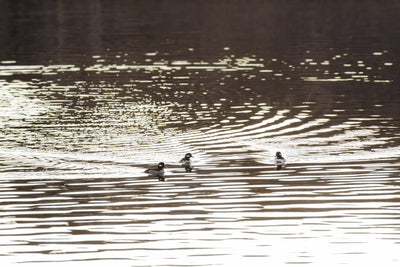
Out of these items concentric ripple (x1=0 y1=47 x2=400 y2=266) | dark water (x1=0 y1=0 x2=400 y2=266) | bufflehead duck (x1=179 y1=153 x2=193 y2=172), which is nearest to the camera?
concentric ripple (x1=0 y1=47 x2=400 y2=266)

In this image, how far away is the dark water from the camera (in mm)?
30562

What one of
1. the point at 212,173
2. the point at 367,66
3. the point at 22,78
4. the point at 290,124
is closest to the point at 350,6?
the point at 367,66

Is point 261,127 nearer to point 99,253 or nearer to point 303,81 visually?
point 303,81

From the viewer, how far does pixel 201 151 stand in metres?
44.3

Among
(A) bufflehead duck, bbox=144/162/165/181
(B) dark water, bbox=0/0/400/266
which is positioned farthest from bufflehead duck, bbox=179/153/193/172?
(A) bufflehead duck, bbox=144/162/165/181

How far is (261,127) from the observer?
49844 mm

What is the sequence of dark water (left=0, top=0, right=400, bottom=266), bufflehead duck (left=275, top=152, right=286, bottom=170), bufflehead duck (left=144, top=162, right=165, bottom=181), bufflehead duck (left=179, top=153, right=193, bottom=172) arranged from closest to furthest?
1. dark water (left=0, top=0, right=400, bottom=266)
2. bufflehead duck (left=144, top=162, right=165, bottom=181)
3. bufflehead duck (left=179, top=153, right=193, bottom=172)
4. bufflehead duck (left=275, top=152, right=286, bottom=170)

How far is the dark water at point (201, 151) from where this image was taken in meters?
30.6

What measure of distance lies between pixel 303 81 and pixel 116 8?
74108 mm

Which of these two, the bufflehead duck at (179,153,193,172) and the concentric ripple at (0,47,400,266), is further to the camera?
the bufflehead duck at (179,153,193,172)

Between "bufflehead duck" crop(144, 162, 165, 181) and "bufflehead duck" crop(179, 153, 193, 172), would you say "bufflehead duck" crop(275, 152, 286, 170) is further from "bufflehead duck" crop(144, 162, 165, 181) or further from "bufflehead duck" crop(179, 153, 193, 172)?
"bufflehead duck" crop(144, 162, 165, 181)

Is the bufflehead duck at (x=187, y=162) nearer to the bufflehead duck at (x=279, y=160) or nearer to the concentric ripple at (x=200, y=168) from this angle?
the concentric ripple at (x=200, y=168)

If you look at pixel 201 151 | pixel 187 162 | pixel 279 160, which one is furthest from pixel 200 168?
pixel 201 151

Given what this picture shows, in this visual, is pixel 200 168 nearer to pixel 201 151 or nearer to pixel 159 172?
pixel 159 172
